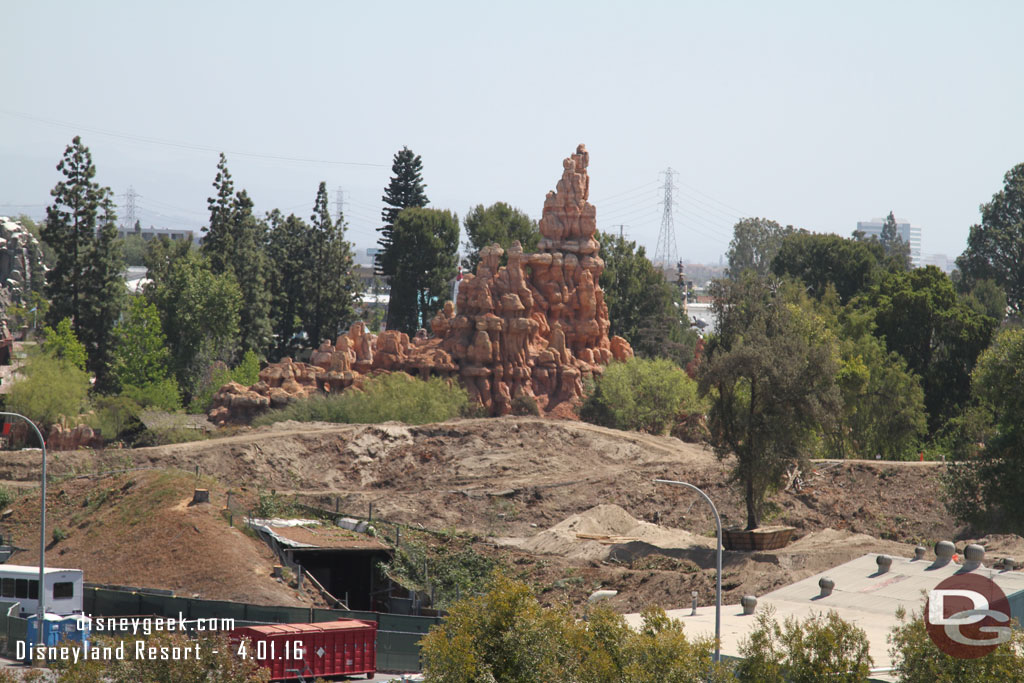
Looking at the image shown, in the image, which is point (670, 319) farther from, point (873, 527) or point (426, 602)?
point (426, 602)

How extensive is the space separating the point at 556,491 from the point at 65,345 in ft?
125

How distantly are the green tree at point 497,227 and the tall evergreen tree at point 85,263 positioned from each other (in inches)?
1675

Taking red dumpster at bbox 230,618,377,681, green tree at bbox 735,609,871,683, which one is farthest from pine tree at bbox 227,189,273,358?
green tree at bbox 735,609,871,683

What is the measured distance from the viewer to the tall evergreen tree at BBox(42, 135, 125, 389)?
89500 millimetres

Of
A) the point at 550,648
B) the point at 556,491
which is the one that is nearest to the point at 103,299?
the point at 556,491

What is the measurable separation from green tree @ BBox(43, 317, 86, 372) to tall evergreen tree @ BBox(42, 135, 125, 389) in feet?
9.14

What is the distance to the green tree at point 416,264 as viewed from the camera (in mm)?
119750

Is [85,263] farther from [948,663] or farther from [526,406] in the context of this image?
[948,663]

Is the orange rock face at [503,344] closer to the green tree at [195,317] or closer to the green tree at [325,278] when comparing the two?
the green tree at [195,317]

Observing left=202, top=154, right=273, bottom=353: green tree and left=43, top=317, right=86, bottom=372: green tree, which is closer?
left=43, top=317, right=86, bottom=372: green tree

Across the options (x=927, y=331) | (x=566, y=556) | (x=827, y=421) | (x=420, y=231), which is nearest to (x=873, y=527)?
(x=827, y=421)

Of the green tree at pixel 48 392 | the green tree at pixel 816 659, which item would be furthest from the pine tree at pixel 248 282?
the green tree at pixel 816 659

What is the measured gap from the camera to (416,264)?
120 meters

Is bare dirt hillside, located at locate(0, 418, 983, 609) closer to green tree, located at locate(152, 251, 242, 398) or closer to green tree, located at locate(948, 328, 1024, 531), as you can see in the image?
green tree, located at locate(948, 328, 1024, 531)
